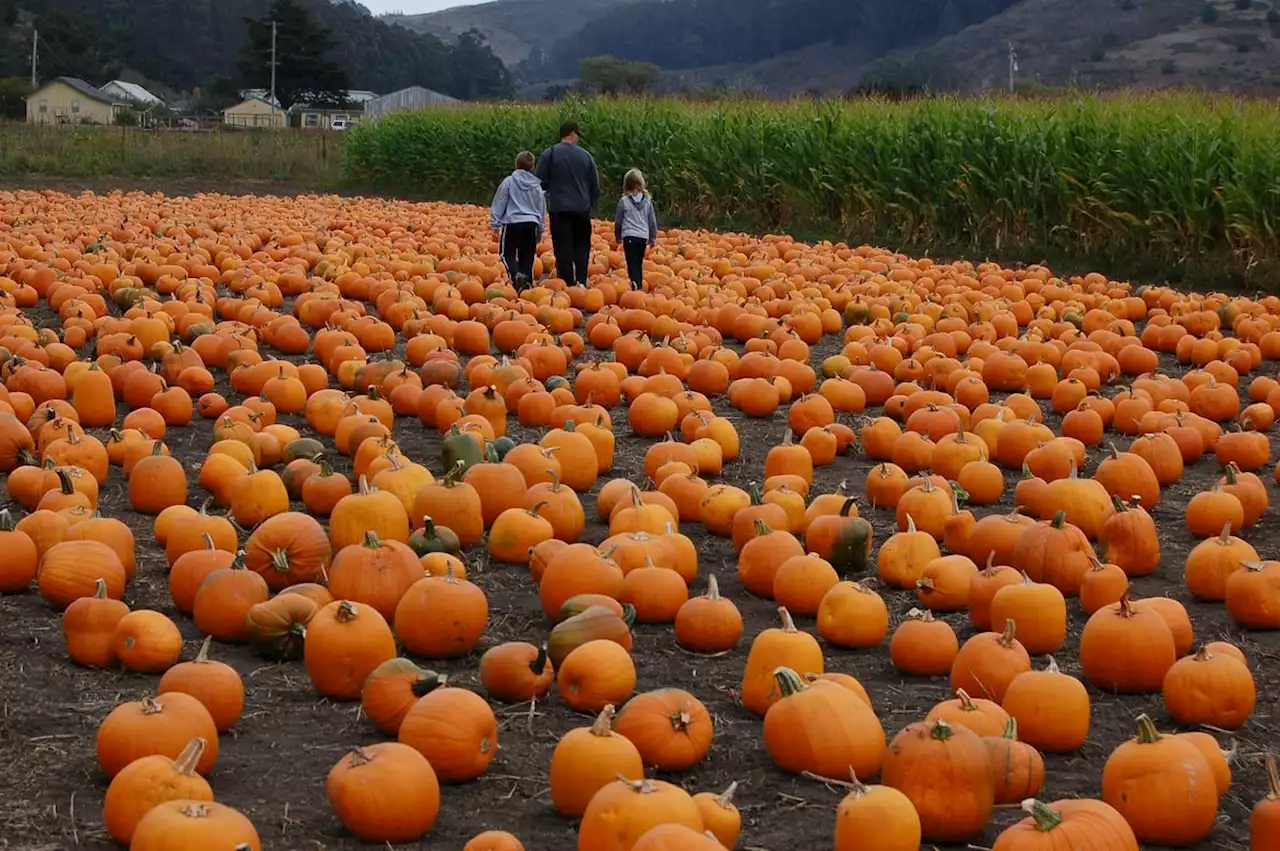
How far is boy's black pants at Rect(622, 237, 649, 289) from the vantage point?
1444 centimetres

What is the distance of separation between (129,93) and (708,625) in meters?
119

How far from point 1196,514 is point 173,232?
13804 millimetres

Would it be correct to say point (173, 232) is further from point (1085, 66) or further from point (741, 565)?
point (1085, 66)

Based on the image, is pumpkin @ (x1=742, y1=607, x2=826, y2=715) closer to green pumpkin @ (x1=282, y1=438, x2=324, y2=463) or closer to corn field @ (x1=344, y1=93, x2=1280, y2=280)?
green pumpkin @ (x1=282, y1=438, x2=324, y2=463)

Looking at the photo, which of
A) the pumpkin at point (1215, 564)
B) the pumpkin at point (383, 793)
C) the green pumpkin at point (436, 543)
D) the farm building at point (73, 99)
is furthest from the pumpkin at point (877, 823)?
the farm building at point (73, 99)

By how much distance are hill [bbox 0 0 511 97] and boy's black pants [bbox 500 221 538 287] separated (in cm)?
9929

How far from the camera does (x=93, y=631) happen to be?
4.82m

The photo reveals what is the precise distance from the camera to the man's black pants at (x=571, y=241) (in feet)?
48.8

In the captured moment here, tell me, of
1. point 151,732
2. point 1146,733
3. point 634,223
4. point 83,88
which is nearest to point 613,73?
point 83,88

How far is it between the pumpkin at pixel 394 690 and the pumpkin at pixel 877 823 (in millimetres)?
1384

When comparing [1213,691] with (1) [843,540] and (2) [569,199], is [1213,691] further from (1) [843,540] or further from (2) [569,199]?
(2) [569,199]

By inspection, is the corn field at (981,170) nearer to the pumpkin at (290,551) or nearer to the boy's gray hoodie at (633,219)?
the boy's gray hoodie at (633,219)

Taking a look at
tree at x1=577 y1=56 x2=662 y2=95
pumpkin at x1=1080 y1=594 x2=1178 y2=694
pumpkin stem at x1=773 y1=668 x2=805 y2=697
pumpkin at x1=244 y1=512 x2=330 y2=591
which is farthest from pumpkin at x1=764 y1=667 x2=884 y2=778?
tree at x1=577 y1=56 x2=662 y2=95

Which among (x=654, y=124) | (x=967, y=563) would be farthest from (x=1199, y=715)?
(x=654, y=124)
